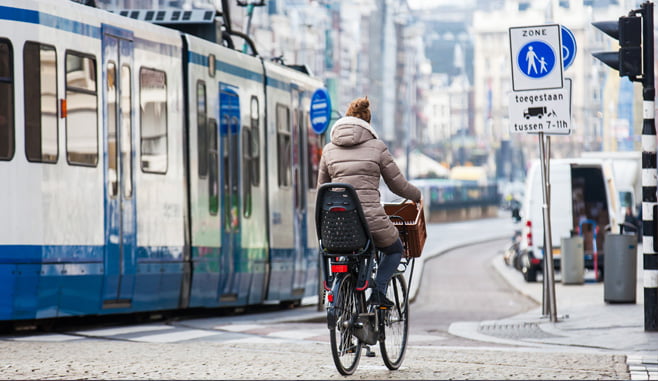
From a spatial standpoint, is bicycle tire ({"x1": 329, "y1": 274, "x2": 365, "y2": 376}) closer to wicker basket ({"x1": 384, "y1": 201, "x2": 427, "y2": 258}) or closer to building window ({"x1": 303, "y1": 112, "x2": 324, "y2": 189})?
wicker basket ({"x1": 384, "y1": 201, "x2": 427, "y2": 258})

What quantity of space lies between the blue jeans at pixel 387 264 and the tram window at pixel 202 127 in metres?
6.77

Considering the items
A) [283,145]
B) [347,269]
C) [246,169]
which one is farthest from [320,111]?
[347,269]

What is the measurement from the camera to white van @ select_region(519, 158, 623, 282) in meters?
27.3

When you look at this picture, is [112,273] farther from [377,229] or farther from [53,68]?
[377,229]

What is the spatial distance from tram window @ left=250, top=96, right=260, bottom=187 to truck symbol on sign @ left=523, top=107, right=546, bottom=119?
3652mm

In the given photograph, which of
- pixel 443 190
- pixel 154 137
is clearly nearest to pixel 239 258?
pixel 154 137

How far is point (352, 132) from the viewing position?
324 inches

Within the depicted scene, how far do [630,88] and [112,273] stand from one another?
54714mm

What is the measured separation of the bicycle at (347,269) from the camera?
7941 millimetres

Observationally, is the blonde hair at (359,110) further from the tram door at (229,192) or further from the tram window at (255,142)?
the tram window at (255,142)

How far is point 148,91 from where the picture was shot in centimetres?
1369

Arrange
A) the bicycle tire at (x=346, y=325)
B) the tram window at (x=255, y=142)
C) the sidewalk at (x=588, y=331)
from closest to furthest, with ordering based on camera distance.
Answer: the bicycle tire at (x=346, y=325), the sidewalk at (x=588, y=331), the tram window at (x=255, y=142)

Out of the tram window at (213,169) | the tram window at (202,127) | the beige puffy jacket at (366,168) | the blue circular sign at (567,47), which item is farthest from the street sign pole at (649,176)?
the tram window at (213,169)

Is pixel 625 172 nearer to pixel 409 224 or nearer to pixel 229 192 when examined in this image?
pixel 229 192
